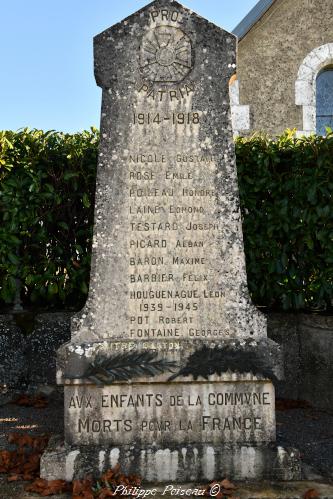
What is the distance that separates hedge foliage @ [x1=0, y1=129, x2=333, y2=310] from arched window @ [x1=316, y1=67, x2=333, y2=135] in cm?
513

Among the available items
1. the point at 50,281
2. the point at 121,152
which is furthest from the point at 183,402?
the point at 50,281

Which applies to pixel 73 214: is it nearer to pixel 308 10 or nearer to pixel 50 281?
pixel 50 281

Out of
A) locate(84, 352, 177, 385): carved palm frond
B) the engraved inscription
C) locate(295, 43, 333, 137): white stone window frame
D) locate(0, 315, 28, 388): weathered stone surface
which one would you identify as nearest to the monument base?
locate(84, 352, 177, 385): carved palm frond

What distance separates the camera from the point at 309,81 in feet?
31.3

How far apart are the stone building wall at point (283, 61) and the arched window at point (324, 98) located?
1.33 feet

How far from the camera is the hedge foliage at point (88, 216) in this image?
197 inches

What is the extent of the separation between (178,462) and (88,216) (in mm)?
2636

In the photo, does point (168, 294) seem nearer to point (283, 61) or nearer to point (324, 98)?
point (283, 61)

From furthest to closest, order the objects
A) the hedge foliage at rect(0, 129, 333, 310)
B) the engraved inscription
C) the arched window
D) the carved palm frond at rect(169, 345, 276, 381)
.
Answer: the arched window → the hedge foliage at rect(0, 129, 333, 310) → the engraved inscription → the carved palm frond at rect(169, 345, 276, 381)

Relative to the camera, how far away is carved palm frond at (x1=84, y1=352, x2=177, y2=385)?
3.47 metres

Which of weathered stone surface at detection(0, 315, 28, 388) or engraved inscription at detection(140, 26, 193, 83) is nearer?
engraved inscription at detection(140, 26, 193, 83)

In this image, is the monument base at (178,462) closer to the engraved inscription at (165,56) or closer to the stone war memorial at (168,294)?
the stone war memorial at (168,294)

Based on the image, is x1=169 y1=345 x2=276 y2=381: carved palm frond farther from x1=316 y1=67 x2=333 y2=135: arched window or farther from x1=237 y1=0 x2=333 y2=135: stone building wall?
x1=316 y1=67 x2=333 y2=135: arched window

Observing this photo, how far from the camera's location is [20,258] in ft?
16.8
